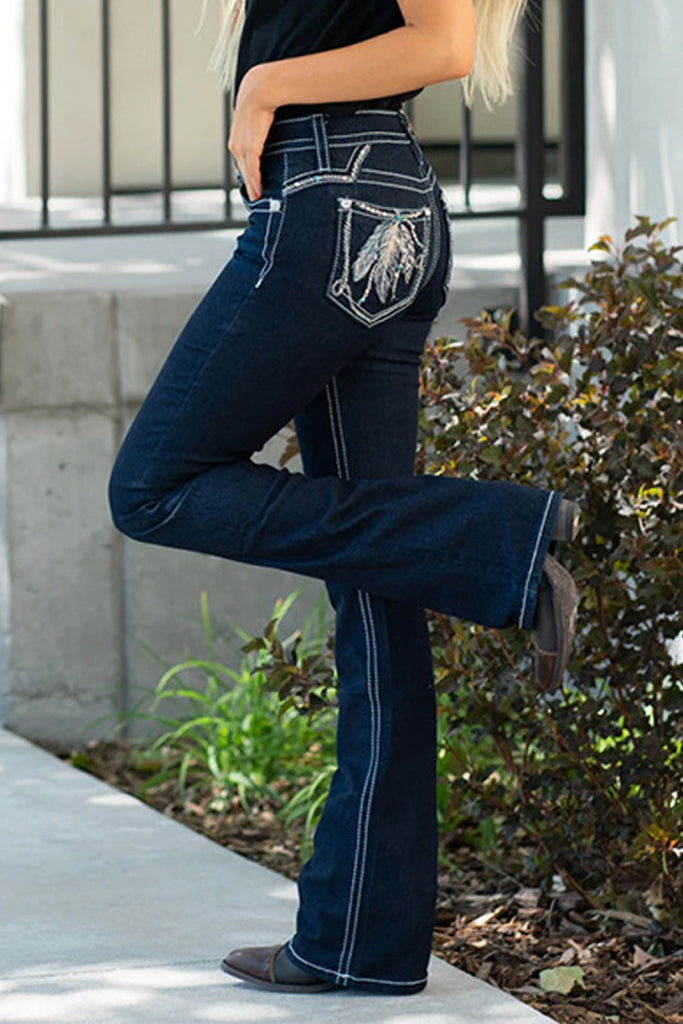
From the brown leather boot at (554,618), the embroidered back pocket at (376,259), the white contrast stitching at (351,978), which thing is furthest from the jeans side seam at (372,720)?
the embroidered back pocket at (376,259)

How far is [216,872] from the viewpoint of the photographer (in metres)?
3.30

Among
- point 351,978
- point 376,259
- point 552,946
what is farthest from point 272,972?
point 376,259

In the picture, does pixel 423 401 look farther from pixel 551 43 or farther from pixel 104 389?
pixel 551 43

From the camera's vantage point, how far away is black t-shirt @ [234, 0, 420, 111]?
2.39 m

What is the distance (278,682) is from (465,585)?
87cm

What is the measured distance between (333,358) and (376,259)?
143 millimetres

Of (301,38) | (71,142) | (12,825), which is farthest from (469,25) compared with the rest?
(71,142)

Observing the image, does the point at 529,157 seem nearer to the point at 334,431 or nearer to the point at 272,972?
the point at 334,431

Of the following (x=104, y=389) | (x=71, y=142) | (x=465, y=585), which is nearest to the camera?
(x=465, y=585)

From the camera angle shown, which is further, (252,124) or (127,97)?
(127,97)

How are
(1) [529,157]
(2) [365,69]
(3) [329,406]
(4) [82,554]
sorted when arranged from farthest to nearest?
(1) [529,157]
(4) [82,554]
(3) [329,406]
(2) [365,69]

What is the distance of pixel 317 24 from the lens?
2395mm

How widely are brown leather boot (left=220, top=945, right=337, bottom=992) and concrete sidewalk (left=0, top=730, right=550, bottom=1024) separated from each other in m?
0.02

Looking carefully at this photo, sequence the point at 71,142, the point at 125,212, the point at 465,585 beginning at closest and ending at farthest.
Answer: the point at 465,585
the point at 125,212
the point at 71,142
